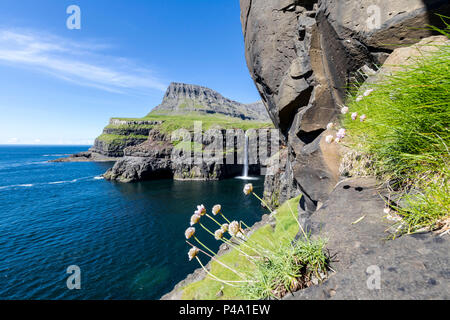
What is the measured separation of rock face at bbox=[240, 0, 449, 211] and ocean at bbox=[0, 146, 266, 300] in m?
16.6

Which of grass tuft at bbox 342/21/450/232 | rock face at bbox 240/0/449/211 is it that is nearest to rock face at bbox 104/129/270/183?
rock face at bbox 240/0/449/211

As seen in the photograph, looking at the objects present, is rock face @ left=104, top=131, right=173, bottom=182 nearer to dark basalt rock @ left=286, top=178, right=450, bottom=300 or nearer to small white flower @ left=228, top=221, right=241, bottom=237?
small white flower @ left=228, top=221, right=241, bottom=237

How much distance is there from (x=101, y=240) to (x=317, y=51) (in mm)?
30647

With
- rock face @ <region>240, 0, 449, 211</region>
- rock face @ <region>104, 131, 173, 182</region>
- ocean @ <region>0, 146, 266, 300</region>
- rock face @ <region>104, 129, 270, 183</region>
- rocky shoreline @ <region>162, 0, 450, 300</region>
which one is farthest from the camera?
rock face @ <region>104, 129, 270, 183</region>

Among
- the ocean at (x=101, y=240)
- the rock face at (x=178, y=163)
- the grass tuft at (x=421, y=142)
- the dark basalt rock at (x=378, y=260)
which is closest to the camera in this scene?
the dark basalt rock at (x=378, y=260)

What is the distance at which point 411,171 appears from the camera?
10.9 ft

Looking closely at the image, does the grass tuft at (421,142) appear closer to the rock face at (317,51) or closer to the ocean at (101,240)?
the rock face at (317,51)

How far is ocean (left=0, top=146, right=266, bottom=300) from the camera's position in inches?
679

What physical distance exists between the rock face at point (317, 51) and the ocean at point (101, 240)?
16568 millimetres

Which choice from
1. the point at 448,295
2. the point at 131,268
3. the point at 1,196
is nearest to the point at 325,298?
the point at 448,295

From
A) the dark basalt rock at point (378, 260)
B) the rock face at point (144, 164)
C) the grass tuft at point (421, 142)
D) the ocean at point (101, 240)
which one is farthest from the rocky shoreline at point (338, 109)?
the rock face at point (144, 164)

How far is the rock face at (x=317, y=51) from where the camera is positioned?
245 inches
